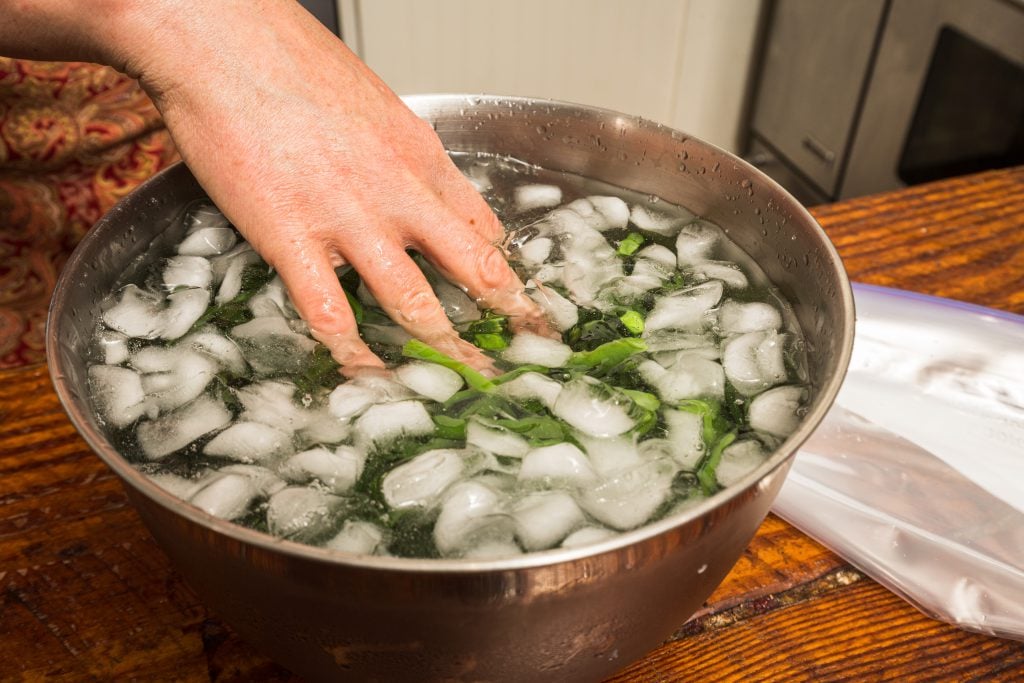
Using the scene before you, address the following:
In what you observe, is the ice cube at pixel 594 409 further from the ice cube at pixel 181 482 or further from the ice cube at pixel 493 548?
the ice cube at pixel 181 482

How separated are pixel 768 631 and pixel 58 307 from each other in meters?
0.65

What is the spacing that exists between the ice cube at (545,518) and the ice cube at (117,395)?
0.33 meters

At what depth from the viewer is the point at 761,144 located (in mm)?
3098

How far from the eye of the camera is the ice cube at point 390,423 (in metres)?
0.72

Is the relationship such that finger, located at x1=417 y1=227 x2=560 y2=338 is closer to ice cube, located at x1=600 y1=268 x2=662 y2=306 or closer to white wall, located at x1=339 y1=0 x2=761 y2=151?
ice cube, located at x1=600 y1=268 x2=662 y2=306

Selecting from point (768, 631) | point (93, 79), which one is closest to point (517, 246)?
point (768, 631)

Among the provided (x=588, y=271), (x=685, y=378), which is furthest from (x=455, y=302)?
(x=685, y=378)

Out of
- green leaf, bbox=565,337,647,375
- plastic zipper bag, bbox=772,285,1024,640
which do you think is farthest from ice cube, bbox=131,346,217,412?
plastic zipper bag, bbox=772,285,1024,640

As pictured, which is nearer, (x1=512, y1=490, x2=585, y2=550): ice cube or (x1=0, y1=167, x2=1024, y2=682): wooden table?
(x1=512, y1=490, x2=585, y2=550): ice cube

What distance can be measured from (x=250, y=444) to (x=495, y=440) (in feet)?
0.62

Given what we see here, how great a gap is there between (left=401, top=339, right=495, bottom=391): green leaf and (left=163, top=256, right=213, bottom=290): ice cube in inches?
9.0

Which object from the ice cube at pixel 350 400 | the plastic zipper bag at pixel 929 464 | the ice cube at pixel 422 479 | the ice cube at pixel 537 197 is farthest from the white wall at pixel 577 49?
the ice cube at pixel 422 479

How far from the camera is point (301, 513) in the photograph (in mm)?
640

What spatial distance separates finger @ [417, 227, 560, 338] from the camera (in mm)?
880
